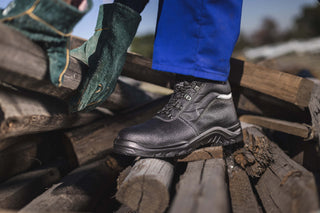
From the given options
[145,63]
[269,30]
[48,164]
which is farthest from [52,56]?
[269,30]

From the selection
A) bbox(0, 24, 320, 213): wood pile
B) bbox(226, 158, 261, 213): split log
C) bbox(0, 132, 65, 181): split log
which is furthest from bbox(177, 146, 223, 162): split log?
bbox(0, 132, 65, 181): split log

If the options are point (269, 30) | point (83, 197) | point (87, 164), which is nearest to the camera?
point (83, 197)

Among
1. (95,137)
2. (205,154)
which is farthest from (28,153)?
(205,154)

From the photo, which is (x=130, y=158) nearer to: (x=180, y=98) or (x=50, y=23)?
(x=180, y=98)

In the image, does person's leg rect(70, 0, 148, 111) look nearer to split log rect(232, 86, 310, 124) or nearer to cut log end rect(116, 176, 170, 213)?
cut log end rect(116, 176, 170, 213)

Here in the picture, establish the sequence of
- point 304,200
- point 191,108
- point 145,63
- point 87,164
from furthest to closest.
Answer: point 145,63 → point 87,164 → point 191,108 → point 304,200

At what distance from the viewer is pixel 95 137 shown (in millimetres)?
1794

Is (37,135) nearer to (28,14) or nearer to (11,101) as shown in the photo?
(11,101)

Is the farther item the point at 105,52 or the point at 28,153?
the point at 28,153

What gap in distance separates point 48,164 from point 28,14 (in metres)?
1.24

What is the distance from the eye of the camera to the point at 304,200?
84cm

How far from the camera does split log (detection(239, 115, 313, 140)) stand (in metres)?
1.65

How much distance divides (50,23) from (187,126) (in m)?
0.81

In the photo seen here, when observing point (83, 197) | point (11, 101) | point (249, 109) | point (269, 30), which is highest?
point (269, 30)
